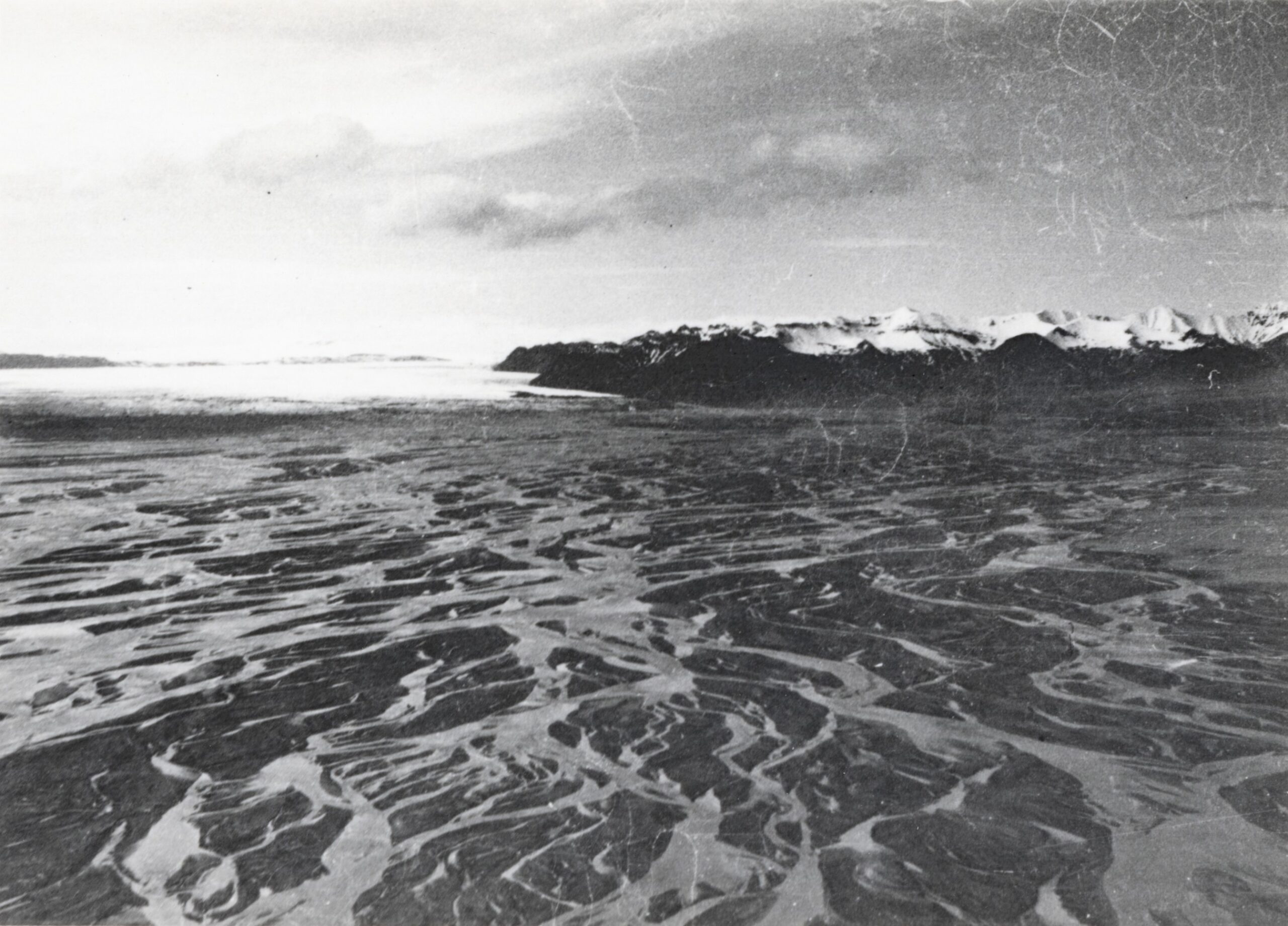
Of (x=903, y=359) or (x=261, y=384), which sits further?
(x=903, y=359)

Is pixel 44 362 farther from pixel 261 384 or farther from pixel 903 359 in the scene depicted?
pixel 903 359

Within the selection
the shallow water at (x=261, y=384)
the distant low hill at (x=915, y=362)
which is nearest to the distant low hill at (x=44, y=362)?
the shallow water at (x=261, y=384)

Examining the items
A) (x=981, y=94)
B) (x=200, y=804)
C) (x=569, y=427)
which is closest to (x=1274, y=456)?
(x=981, y=94)

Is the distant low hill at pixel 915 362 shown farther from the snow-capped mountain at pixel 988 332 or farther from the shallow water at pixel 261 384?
the shallow water at pixel 261 384

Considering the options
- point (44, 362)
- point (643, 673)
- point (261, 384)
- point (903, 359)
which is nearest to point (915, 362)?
point (903, 359)

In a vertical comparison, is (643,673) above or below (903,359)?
below

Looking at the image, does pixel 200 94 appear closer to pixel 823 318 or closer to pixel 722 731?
pixel 823 318

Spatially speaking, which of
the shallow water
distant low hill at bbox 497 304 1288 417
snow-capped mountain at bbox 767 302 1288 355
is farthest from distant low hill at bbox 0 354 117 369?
snow-capped mountain at bbox 767 302 1288 355
